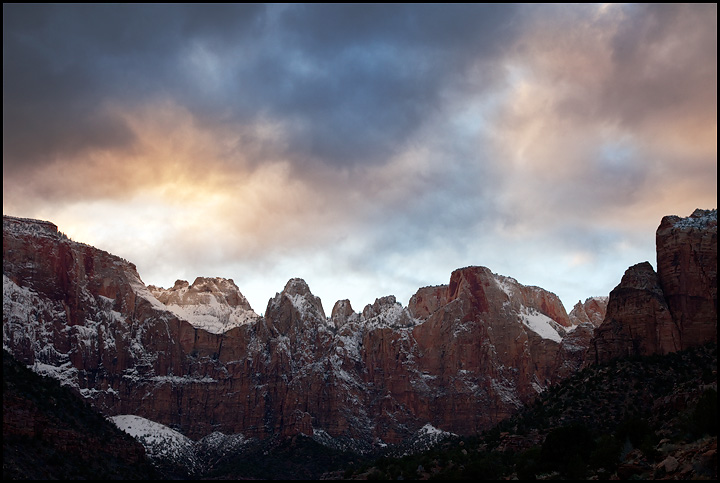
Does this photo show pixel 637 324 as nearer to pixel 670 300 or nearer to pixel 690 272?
pixel 670 300

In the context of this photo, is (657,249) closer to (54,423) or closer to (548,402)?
(548,402)

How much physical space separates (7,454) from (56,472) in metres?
7.24

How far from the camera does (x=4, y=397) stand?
330 feet

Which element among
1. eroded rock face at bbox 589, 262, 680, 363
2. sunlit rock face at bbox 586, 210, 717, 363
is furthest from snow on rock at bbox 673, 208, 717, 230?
eroded rock face at bbox 589, 262, 680, 363

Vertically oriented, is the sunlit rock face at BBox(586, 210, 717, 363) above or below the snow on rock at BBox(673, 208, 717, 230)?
below

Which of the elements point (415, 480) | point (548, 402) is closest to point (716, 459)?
point (415, 480)

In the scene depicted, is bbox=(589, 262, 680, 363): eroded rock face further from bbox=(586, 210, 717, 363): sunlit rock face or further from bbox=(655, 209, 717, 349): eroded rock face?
bbox=(655, 209, 717, 349): eroded rock face

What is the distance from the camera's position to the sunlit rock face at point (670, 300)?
124m

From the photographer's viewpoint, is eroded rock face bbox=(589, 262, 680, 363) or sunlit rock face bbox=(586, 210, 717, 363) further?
eroded rock face bbox=(589, 262, 680, 363)

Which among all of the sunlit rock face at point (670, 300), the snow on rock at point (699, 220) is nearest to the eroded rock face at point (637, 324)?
the sunlit rock face at point (670, 300)

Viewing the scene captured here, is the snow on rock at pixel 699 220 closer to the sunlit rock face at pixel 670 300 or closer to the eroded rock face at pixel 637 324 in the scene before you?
the sunlit rock face at pixel 670 300

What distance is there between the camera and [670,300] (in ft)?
426

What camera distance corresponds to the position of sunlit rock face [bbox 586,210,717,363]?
124500 millimetres

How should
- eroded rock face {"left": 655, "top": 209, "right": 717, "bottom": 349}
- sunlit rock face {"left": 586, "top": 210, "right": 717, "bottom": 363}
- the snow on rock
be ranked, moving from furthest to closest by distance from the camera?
1. the snow on rock
2. sunlit rock face {"left": 586, "top": 210, "right": 717, "bottom": 363}
3. eroded rock face {"left": 655, "top": 209, "right": 717, "bottom": 349}
